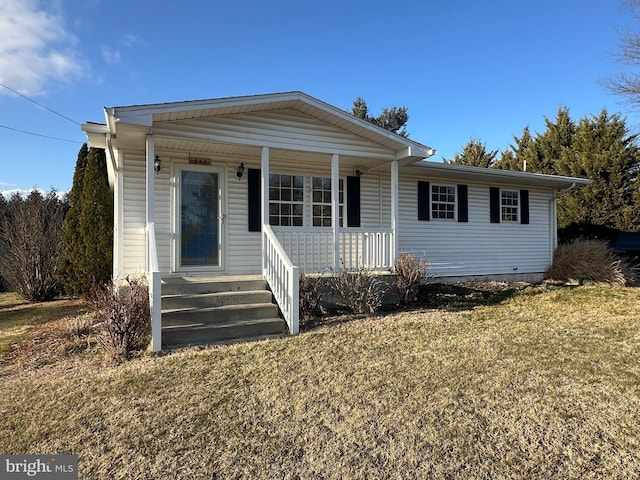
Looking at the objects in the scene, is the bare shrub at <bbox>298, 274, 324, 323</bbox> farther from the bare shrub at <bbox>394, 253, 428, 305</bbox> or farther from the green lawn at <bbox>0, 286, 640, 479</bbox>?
the bare shrub at <bbox>394, 253, 428, 305</bbox>

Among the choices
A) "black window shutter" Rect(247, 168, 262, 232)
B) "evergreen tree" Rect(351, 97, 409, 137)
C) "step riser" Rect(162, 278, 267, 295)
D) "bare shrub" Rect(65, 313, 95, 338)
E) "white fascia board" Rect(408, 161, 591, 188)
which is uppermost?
"evergreen tree" Rect(351, 97, 409, 137)

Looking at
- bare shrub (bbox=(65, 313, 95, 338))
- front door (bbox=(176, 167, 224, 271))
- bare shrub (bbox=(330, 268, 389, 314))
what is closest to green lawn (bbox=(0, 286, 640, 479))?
bare shrub (bbox=(65, 313, 95, 338))

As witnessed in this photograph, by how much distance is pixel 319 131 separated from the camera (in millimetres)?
7031

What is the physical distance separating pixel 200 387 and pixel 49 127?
1575 cm

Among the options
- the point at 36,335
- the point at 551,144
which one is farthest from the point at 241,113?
the point at 551,144

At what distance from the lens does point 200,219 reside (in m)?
7.18

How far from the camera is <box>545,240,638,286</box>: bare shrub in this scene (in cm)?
1012

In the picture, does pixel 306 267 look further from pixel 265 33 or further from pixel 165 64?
pixel 165 64

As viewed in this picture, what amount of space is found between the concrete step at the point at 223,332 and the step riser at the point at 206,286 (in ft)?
2.36

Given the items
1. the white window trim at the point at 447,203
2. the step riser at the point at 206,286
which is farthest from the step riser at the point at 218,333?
the white window trim at the point at 447,203

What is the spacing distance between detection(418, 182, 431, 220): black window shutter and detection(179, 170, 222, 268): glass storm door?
483 cm

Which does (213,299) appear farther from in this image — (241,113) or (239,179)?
(241,113)

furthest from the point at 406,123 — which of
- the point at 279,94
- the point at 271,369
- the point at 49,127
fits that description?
the point at 271,369

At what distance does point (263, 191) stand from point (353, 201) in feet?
8.75
